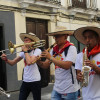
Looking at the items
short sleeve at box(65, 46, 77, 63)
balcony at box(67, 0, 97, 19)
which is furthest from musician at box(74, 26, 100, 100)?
balcony at box(67, 0, 97, 19)

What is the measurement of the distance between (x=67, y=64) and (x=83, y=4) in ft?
34.0

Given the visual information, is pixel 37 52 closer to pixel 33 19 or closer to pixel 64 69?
pixel 64 69

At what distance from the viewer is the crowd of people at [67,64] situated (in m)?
2.81

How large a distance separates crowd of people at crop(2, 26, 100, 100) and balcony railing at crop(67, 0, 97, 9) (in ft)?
26.6

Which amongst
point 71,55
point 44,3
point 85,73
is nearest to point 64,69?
point 71,55

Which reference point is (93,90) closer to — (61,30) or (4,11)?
(61,30)

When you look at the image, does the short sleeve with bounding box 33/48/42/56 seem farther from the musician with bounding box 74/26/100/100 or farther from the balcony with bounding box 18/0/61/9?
the balcony with bounding box 18/0/61/9

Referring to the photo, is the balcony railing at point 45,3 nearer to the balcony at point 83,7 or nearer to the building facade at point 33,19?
the building facade at point 33,19

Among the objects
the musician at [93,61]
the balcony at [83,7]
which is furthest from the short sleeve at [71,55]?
the balcony at [83,7]

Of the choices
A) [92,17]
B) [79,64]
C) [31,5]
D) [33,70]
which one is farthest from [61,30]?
[92,17]

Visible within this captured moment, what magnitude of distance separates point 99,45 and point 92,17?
11.9 metres

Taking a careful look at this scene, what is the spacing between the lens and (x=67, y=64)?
3.42 metres

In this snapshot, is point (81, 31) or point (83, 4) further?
point (83, 4)

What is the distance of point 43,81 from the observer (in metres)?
5.51
